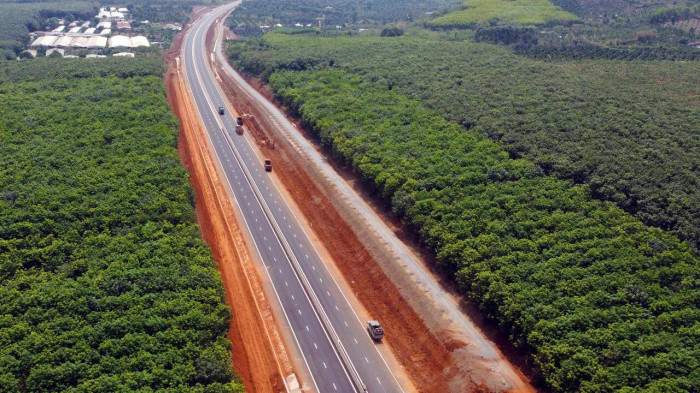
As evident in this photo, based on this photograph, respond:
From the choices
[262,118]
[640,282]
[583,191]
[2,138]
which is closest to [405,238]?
[583,191]

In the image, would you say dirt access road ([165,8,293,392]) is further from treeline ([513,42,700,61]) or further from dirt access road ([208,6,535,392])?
treeline ([513,42,700,61])

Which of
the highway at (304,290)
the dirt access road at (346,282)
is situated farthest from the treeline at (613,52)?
the highway at (304,290)

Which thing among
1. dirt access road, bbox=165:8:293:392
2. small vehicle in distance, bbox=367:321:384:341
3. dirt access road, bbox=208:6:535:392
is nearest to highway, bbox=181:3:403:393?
small vehicle in distance, bbox=367:321:384:341

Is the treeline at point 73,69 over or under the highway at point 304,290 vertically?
over

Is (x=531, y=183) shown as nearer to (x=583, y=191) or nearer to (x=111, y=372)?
(x=583, y=191)

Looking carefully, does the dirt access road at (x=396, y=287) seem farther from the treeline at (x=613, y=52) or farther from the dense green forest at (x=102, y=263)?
the treeline at (x=613, y=52)

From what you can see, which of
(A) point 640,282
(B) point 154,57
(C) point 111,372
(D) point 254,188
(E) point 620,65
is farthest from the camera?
(B) point 154,57

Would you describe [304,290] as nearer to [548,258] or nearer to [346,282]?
[346,282]
